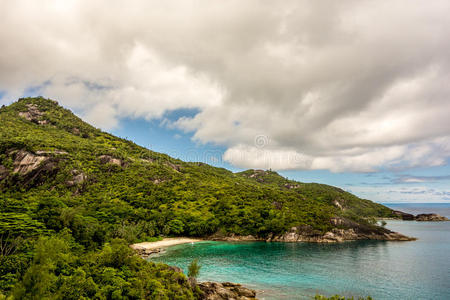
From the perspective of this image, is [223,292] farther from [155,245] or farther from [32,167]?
[32,167]

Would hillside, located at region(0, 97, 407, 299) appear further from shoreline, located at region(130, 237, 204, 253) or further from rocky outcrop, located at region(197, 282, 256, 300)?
rocky outcrop, located at region(197, 282, 256, 300)

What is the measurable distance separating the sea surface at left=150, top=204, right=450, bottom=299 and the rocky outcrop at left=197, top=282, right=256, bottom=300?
295cm

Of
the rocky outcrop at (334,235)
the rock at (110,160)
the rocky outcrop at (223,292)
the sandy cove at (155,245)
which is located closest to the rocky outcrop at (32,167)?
the rock at (110,160)

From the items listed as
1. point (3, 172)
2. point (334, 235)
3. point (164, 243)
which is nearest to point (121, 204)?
point (164, 243)

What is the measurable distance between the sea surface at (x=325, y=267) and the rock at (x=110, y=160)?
10127 centimetres

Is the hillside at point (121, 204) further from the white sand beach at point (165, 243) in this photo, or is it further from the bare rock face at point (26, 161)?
the white sand beach at point (165, 243)

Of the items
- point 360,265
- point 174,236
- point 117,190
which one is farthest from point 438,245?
point 117,190

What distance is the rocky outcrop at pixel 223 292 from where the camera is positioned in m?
42.8

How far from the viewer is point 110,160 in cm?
16800

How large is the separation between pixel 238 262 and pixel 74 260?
165 feet

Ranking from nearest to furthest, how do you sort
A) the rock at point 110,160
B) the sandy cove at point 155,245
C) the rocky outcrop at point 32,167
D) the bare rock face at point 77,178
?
1. the sandy cove at point 155,245
2. the rocky outcrop at point 32,167
3. the bare rock face at point 77,178
4. the rock at point 110,160

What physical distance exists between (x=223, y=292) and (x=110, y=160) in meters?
151

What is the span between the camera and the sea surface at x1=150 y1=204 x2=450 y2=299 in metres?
51.6

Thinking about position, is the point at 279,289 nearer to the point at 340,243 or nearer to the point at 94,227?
the point at 94,227
